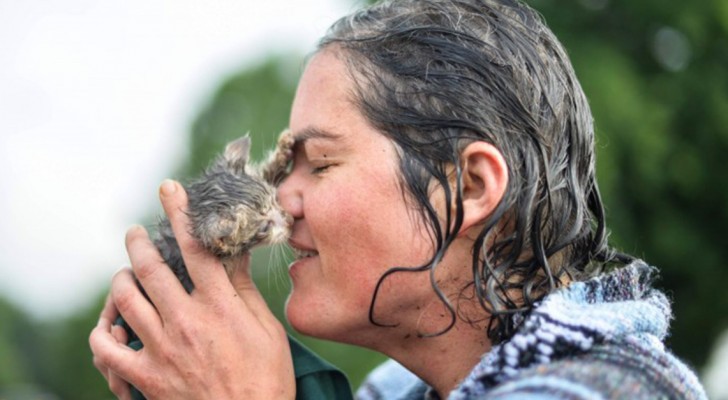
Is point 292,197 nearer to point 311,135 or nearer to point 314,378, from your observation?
point 311,135

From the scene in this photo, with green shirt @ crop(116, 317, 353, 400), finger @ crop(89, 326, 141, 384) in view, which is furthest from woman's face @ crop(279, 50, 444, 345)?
finger @ crop(89, 326, 141, 384)

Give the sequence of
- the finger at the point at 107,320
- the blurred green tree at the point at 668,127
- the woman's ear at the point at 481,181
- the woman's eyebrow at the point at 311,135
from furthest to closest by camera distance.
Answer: the blurred green tree at the point at 668,127 < the finger at the point at 107,320 < the woman's eyebrow at the point at 311,135 < the woman's ear at the point at 481,181

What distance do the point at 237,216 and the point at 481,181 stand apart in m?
0.90

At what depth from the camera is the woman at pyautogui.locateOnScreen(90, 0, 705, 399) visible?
2.73 meters

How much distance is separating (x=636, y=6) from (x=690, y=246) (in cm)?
413

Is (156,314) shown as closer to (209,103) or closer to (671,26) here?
(671,26)

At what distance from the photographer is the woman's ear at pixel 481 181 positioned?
2699 millimetres

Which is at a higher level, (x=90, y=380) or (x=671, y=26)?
(x=671, y=26)

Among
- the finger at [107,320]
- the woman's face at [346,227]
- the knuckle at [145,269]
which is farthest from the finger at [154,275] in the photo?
the woman's face at [346,227]

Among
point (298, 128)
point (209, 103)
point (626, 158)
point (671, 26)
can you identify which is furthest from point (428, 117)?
point (209, 103)

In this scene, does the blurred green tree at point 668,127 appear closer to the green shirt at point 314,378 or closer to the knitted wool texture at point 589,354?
the green shirt at point 314,378

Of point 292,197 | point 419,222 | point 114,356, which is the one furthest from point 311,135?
point 114,356

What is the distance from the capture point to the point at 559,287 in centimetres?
274

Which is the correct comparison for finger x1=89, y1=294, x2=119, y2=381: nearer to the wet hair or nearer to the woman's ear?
the wet hair
